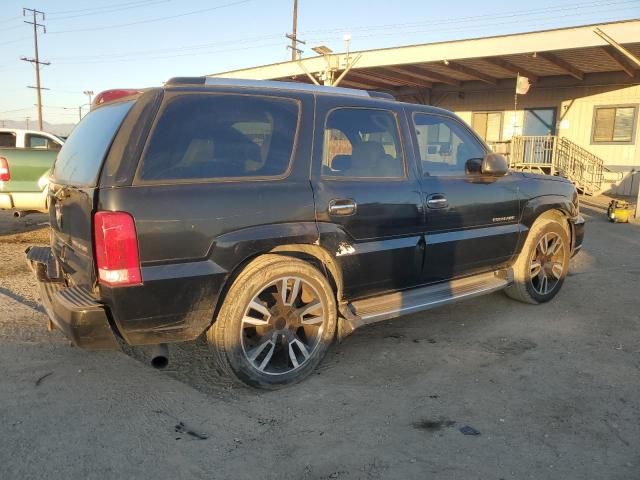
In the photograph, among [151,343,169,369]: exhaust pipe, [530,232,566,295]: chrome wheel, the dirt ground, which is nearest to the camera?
the dirt ground

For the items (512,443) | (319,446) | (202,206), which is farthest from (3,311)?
(512,443)

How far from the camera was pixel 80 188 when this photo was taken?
3.00m

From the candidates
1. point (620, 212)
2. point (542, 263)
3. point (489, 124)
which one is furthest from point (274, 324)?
point (489, 124)

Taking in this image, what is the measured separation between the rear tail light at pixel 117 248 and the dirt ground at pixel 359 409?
86 cm

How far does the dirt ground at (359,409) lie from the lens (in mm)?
2541

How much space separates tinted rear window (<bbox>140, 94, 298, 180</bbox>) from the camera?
2916mm

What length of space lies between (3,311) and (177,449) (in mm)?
3040

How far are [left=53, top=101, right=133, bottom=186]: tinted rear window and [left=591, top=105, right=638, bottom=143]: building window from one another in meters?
16.2

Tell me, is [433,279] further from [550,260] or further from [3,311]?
[3,311]

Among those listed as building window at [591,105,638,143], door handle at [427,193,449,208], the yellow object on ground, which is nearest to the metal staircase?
building window at [591,105,638,143]

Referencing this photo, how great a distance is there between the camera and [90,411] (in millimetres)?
3014

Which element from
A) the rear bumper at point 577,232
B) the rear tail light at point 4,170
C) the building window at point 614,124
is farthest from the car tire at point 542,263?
the building window at point 614,124

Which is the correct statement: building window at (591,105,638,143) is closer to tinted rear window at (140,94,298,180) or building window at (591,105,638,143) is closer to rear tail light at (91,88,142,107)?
tinted rear window at (140,94,298,180)

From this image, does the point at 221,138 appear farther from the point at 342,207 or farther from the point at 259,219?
the point at 342,207
